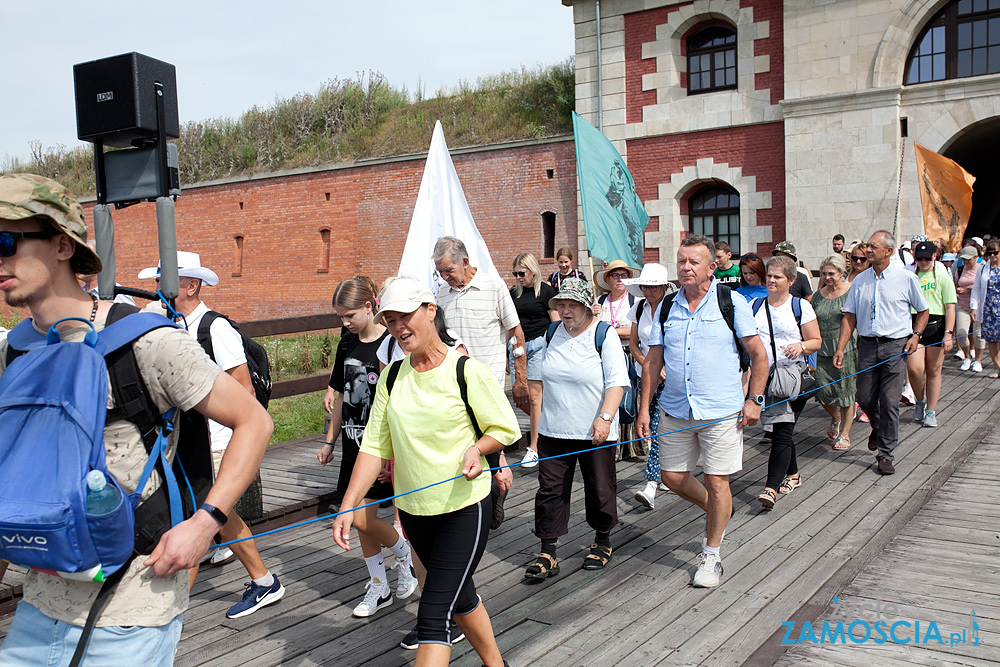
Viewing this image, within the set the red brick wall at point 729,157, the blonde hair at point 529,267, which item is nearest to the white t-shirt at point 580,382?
the blonde hair at point 529,267

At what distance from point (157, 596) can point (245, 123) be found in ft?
102

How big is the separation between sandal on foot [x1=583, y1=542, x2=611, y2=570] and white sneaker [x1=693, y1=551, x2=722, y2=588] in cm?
60

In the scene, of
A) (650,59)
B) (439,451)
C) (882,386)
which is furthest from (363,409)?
(650,59)

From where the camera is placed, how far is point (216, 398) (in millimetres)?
2109

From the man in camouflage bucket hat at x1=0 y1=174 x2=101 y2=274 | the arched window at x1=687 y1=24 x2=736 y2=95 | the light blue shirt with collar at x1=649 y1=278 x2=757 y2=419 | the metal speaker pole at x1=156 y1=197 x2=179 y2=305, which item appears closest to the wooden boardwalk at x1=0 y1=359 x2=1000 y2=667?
the light blue shirt with collar at x1=649 y1=278 x2=757 y2=419

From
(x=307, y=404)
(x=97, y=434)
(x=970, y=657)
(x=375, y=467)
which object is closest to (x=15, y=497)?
(x=97, y=434)

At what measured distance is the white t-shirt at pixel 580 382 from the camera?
5.16m

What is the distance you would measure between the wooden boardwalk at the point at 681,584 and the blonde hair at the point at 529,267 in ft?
7.36

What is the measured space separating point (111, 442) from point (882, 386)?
7.04 meters

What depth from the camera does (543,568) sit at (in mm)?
5020

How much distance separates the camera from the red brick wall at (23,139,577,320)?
20.6m

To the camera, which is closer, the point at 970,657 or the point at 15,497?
the point at 15,497

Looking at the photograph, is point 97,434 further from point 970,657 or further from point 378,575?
point 970,657

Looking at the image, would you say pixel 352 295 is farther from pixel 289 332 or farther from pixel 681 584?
pixel 289 332
